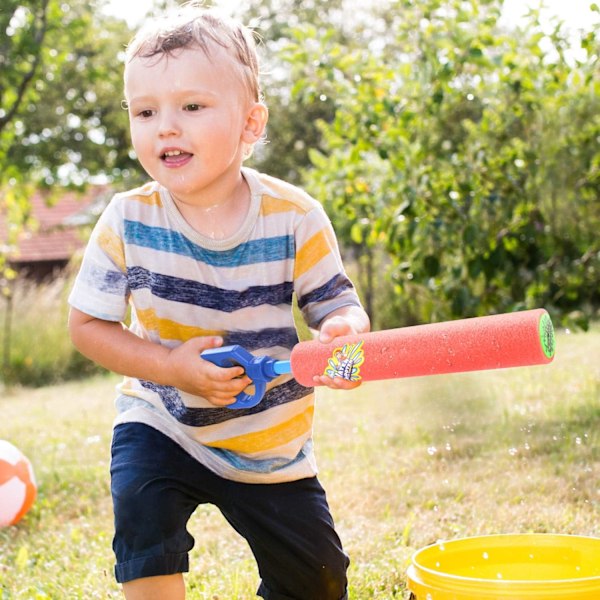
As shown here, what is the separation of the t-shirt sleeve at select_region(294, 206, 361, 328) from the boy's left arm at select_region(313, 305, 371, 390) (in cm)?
4

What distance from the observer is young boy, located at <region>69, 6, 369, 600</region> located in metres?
2.04

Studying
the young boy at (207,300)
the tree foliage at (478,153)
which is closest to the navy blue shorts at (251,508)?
the young boy at (207,300)

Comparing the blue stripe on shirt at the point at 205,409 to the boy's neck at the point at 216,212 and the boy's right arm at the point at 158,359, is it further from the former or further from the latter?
the boy's neck at the point at 216,212

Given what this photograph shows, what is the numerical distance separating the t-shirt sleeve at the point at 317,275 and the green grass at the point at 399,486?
0.48m

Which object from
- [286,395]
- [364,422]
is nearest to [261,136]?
[286,395]

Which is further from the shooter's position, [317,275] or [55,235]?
[55,235]

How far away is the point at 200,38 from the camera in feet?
6.80

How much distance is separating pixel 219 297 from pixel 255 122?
0.40 m

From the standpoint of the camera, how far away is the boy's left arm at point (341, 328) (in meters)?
1.75

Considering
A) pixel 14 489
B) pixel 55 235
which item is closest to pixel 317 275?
pixel 14 489

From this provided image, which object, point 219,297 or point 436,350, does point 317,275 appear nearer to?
point 219,297

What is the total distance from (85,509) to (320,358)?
2.08 metres

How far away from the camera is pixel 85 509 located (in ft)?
11.7

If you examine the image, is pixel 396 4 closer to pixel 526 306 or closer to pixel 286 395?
pixel 526 306
